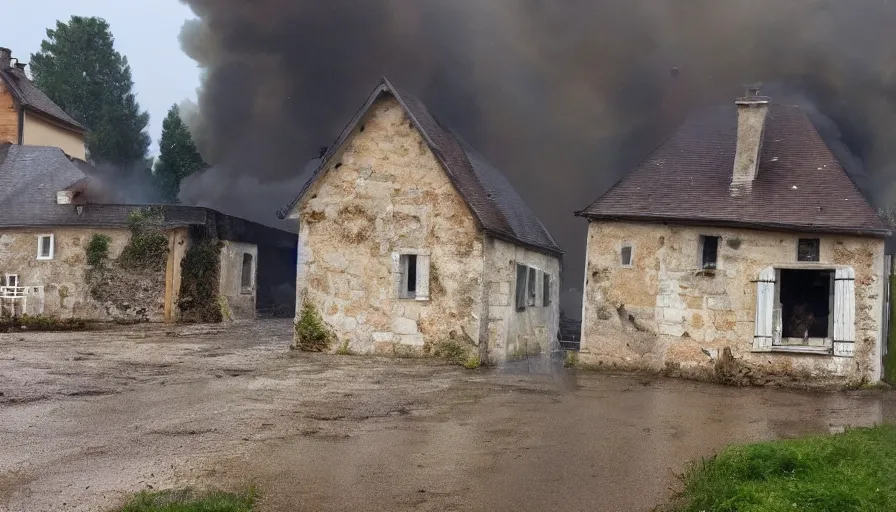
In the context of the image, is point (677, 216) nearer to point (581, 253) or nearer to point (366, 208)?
point (366, 208)

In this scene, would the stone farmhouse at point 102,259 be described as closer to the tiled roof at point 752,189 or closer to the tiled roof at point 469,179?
the tiled roof at point 469,179

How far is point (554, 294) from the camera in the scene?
81.0 ft

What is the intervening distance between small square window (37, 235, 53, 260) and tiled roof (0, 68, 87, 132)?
13623 mm

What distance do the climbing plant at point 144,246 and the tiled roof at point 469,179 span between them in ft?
24.9

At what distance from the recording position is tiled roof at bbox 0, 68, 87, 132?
120 feet

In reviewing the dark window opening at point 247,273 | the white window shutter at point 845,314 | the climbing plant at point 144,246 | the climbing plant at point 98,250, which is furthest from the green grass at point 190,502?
the dark window opening at point 247,273

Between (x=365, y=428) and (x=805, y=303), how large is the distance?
12.2 meters

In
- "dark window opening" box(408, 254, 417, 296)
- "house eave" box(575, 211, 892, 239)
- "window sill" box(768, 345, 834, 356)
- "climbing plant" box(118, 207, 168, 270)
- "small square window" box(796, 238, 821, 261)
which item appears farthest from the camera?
"climbing plant" box(118, 207, 168, 270)

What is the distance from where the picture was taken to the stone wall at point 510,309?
59.3 ft

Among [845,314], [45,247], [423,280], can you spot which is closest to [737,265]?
[845,314]

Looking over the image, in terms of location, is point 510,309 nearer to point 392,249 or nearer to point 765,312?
point 392,249

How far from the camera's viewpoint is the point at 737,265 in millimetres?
16375

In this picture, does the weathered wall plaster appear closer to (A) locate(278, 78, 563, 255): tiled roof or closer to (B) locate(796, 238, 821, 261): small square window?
(A) locate(278, 78, 563, 255): tiled roof

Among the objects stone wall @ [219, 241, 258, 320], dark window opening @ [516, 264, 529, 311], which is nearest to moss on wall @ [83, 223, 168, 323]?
stone wall @ [219, 241, 258, 320]
